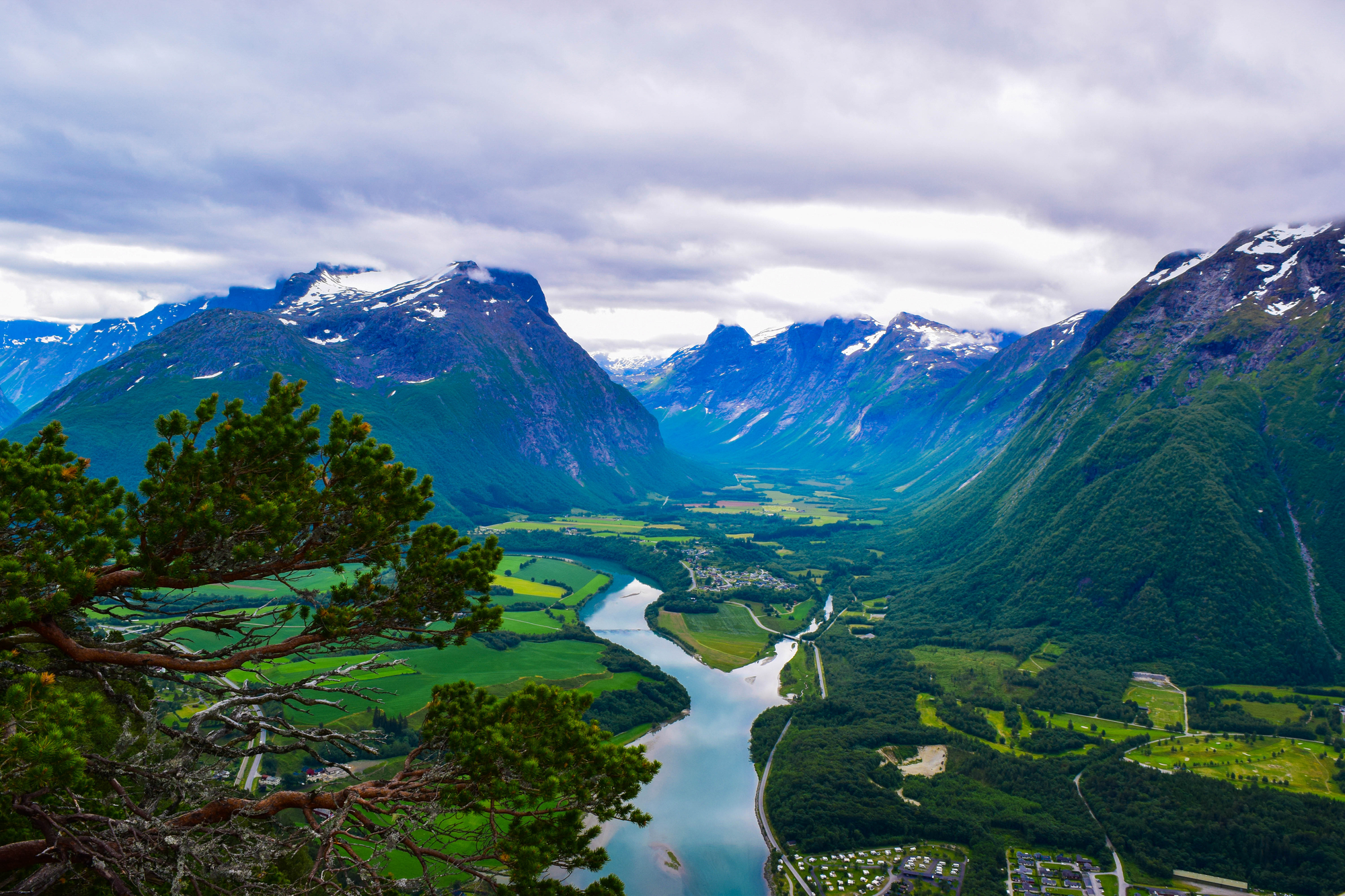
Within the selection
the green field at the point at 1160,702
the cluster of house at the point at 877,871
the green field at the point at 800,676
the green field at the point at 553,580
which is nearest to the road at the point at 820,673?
the green field at the point at 800,676

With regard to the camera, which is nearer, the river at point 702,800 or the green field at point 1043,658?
the river at point 702,800

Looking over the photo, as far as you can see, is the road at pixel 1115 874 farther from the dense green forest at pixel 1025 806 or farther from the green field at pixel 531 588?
the green field at pixel 531 588

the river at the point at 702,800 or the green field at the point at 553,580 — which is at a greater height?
the green field at the point at 553,580

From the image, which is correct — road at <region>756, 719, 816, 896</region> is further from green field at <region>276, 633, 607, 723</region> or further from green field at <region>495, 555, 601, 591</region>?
green field at <region>495, 555, 601, 591</region>

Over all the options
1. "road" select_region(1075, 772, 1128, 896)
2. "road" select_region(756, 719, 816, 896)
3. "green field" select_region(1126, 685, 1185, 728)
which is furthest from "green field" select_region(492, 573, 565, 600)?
"road" select_region(1075, 772, 1128, 896)

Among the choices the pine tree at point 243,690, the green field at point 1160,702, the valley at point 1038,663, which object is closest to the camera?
the pine tree at point 243,690

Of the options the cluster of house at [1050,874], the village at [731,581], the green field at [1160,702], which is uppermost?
the green field at [1160,702]
